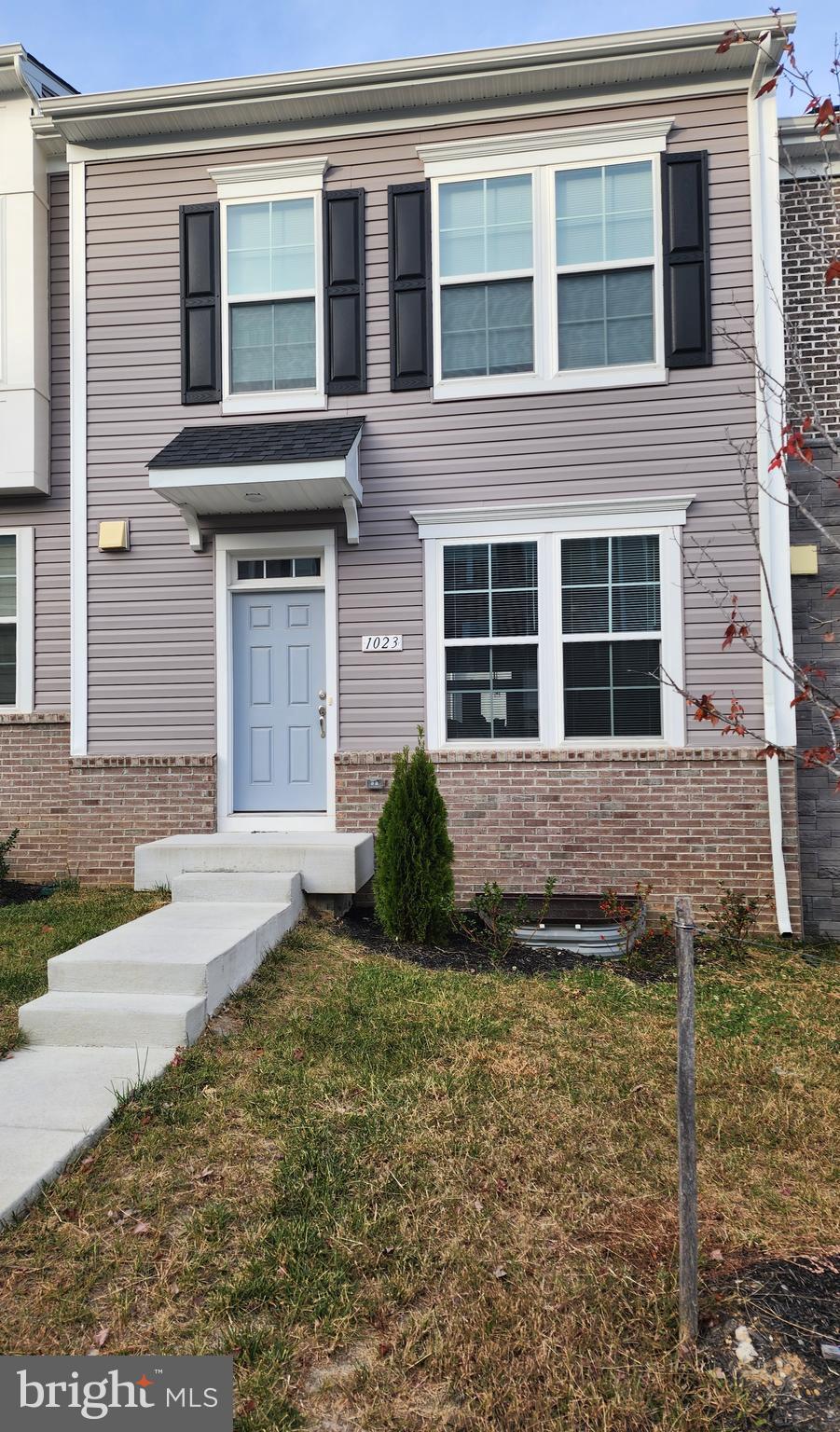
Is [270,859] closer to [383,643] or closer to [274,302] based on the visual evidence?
[383,643]

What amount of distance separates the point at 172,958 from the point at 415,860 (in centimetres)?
192

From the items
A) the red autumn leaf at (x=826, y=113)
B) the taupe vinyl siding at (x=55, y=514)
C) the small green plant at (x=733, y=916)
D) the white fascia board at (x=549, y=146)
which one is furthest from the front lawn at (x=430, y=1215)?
the white fascia board at (x=549, y=146)

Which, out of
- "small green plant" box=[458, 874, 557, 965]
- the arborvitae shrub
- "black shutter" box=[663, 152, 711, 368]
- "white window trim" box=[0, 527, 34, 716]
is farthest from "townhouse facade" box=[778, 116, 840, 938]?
"white window trim" box=[0, 527, 34, 716]

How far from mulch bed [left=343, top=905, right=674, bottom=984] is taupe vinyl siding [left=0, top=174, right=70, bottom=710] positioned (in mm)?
3830

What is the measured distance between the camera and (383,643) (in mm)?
7105

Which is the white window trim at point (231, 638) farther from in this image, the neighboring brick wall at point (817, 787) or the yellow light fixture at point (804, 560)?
the neighboring brick wall at point (817, 787)

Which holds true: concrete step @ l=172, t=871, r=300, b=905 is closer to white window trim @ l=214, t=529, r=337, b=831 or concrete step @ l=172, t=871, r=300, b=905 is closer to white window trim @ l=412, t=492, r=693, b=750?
white window trim @ l=214, t=529, r=337, b=831

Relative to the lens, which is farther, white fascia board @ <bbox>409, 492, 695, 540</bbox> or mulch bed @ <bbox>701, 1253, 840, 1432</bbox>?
white fascia board @ <bbox>409, 492, 695, 540</bbox>

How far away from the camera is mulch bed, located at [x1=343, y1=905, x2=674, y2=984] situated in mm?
5508

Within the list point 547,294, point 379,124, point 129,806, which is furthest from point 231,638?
point 379,124

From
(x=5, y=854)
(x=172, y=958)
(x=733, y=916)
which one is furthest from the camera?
(x=5, y=854)

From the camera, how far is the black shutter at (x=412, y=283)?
7078 mm

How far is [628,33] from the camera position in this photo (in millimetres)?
6484

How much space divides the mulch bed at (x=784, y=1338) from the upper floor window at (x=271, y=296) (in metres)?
6.72
